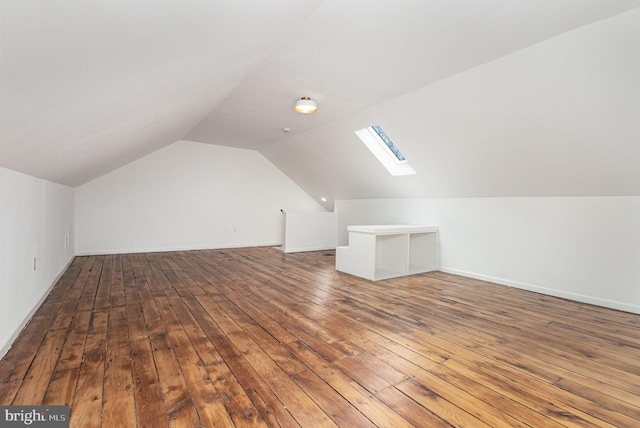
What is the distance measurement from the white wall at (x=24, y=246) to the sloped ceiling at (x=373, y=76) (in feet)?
0.71

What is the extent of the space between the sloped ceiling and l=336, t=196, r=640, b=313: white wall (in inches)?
9.2

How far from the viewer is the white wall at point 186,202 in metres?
5.67

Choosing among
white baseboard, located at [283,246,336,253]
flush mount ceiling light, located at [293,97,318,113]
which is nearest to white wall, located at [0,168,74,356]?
flush mount ceiling light, located at [293,97,318,113]

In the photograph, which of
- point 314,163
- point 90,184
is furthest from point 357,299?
point 90,184

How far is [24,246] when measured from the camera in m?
2.40

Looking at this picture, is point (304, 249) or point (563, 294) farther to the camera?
point (304, 249)

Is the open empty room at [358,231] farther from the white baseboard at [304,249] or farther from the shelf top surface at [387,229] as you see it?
the white baseboard at [304,249]

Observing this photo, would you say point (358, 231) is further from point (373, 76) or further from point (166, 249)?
point (166, 249)

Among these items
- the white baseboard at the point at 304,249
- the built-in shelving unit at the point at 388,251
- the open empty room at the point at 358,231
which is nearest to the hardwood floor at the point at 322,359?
the open empty room at the point at 358,231

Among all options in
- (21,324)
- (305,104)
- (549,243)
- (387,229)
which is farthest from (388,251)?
(21,324)

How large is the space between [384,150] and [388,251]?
165 centimetres

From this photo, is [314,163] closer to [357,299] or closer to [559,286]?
[357,299]

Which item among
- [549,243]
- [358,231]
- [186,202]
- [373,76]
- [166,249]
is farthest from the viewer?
[186,202]

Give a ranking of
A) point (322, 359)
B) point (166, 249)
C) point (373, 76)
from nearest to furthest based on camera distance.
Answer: point (322, 359)
point (373, 76)
point (166, 249)
